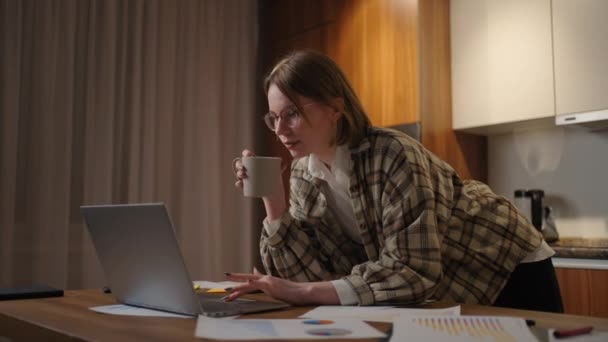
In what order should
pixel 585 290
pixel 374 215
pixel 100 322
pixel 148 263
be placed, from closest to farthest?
pixel 100 322
pixel 148 263
pixel 374 215
pixel 585 290

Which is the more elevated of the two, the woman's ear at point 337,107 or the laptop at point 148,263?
the woman's ear at point 337,107

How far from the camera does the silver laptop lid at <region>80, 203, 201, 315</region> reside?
0.88 metres

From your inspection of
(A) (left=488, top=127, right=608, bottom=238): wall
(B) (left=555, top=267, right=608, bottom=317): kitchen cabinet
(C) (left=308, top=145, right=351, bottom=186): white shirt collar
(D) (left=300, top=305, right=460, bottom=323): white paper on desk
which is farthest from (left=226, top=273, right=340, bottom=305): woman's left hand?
(A) (left=488, top=127, right=608, bottom=238): wall

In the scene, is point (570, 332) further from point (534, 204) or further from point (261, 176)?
point (534, 204)

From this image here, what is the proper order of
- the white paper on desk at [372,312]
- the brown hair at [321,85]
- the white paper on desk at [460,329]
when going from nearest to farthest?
the white paper on desk at [460,329]
the white paper on desk at [372,312]
the brown hair at [321,85]

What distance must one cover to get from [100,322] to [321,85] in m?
0.65

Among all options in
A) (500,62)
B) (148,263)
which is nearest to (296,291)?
(148,263)

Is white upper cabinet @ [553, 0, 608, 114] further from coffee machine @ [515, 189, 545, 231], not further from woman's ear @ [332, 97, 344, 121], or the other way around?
woman's ear @ [332, 97, 344, 121]

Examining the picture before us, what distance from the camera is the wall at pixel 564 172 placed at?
101 inches

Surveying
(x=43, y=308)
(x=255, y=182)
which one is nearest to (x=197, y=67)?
(x=255, y=182)

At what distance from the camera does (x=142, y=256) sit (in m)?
0.97

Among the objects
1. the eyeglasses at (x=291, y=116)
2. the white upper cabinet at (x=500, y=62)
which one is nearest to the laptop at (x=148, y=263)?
the eyeglasses at (x=291, y=116)

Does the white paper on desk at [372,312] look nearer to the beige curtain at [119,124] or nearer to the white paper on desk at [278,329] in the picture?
the white paper on desk at [278,329]

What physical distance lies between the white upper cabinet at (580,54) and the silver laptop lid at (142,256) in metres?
2.02
